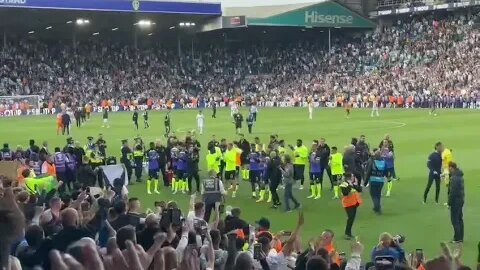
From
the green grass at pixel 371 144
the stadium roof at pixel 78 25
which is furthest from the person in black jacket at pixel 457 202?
the stadium roof at pixel 78 25

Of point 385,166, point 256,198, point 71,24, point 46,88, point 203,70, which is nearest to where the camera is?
point 385,166

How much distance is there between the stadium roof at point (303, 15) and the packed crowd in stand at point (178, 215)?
170 ft

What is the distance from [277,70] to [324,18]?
8.43 meters

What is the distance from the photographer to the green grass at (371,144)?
1747 centimetres

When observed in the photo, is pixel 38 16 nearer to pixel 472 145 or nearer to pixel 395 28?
pixel 395 28

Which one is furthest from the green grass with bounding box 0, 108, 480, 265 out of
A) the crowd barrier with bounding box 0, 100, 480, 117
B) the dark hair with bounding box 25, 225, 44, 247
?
the dark hair with bounding box 25, 225, 44, 247

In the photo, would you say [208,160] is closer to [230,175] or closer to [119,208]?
[230,175]

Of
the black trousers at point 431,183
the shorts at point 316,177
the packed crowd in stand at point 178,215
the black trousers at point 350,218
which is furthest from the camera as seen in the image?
the shorts at point 316,177

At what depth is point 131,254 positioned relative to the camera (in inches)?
223

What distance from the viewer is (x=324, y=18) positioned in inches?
3066

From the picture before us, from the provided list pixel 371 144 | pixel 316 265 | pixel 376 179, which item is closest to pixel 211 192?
pixel 376 179

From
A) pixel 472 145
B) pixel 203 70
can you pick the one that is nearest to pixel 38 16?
pixel 203 70

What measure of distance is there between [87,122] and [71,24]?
2556 centimetres

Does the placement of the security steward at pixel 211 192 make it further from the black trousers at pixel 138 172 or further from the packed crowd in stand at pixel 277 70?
the packed crowd in stand at pixel 277 70
